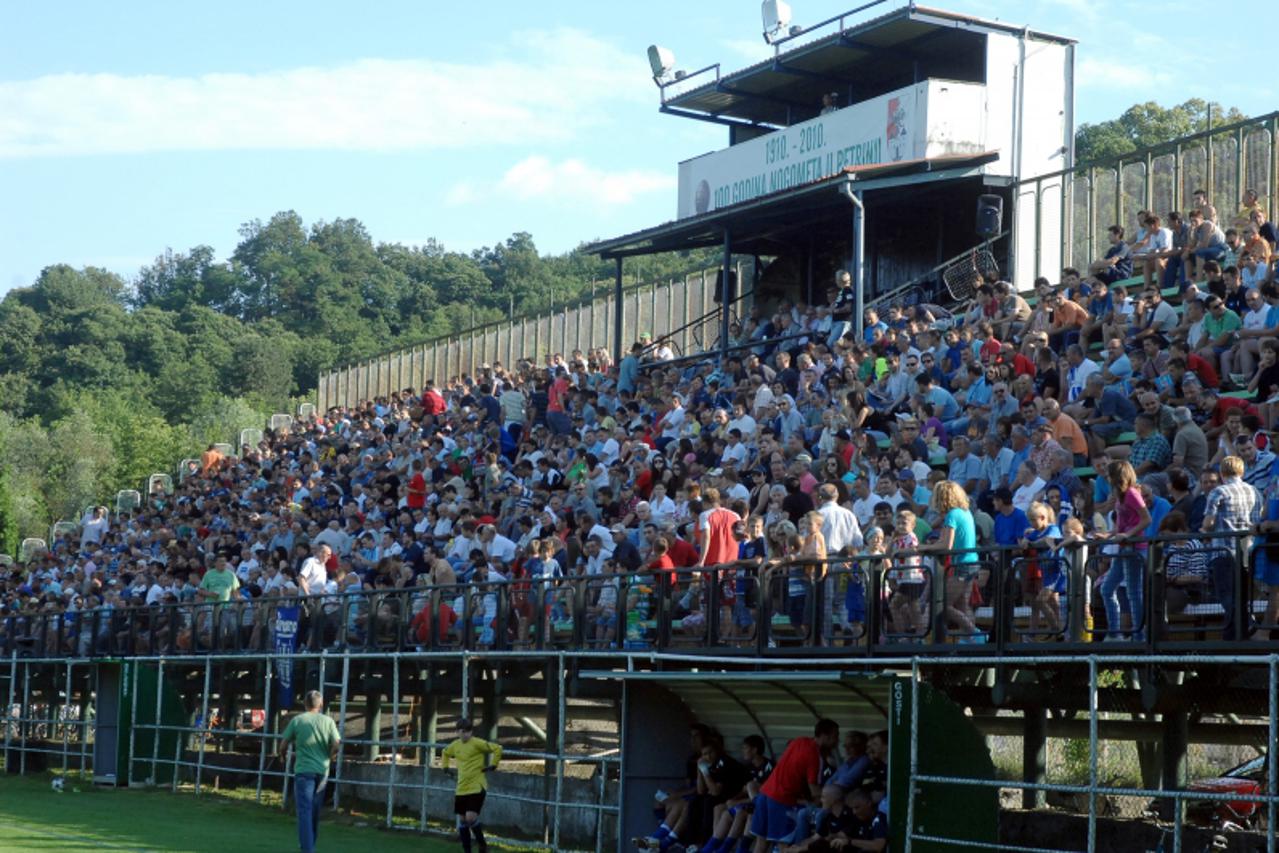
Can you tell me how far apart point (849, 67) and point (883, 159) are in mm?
3376

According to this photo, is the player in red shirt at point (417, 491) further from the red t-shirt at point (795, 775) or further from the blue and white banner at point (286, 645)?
the red t-shirt at point (795, 775)

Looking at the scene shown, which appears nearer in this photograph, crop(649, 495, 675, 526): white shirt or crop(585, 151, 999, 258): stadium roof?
crop(649, 495, 675, 526): white shirt

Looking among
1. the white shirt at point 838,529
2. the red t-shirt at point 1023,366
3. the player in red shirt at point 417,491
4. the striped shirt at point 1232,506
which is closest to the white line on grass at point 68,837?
the white shirt at point 838,529

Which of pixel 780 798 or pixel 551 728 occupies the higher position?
pixel 551 728

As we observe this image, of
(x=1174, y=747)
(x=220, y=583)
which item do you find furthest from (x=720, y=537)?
(x=220, y=583)

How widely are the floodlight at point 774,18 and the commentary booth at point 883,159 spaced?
0.06ft

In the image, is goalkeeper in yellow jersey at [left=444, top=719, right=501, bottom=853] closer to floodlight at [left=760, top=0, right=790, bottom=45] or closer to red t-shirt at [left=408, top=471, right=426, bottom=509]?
red t-shirt at [left=408, top=471, right=426, bottom=509]

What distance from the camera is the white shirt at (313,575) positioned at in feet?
88.0

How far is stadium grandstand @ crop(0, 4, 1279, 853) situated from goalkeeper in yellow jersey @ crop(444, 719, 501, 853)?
88cm

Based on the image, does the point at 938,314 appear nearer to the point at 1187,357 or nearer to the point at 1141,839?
the point at 1187,357

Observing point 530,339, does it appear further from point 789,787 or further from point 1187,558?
point 1187,558

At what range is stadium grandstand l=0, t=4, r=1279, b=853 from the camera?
47.7ft

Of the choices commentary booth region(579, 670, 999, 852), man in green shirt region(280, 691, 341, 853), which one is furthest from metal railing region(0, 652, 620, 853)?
man in green shirt region(280, 691, 341, 853)

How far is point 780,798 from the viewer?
16.0m
